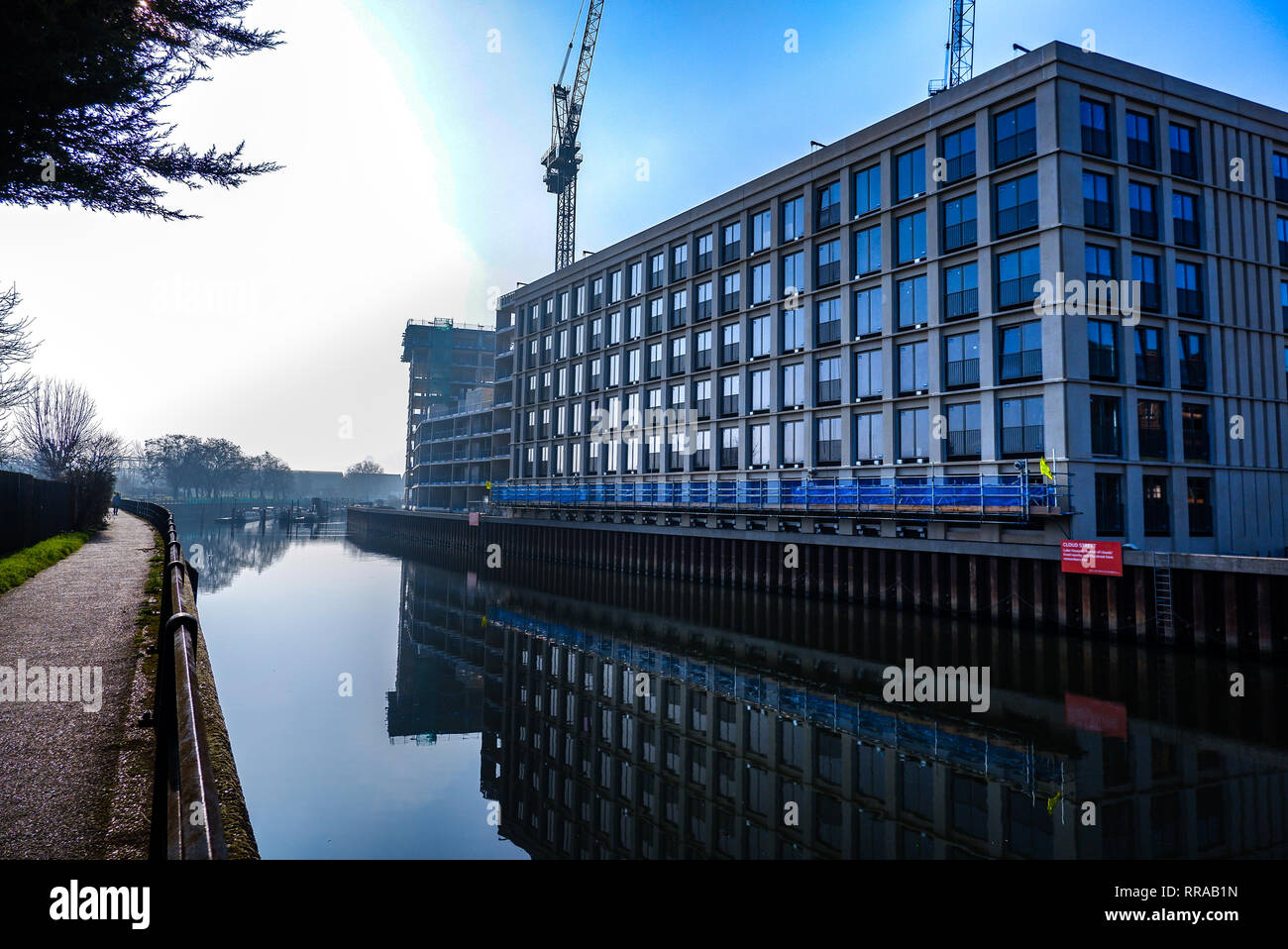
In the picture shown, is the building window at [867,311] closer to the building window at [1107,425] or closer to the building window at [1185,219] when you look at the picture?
the building window at [1107,425]

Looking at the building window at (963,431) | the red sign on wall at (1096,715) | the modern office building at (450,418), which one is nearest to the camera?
the red sign on wall at (1096,715)

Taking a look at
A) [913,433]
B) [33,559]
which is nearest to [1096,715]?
[913,433]

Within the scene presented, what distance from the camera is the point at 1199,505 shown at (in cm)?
2820

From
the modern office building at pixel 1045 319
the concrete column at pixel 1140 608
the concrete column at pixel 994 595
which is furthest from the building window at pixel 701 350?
the concrete column at pixel 1140 608

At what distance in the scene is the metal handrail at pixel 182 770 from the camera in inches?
144

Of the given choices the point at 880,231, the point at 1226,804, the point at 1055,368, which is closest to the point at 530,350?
the point at 880,231

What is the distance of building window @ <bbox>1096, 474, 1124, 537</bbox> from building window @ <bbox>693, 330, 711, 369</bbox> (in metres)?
22.6

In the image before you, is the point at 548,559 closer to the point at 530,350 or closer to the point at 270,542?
the point at 530,350

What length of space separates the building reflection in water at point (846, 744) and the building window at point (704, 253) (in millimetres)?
27187

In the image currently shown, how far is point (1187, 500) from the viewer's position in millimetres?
27906

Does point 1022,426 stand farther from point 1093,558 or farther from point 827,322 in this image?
point 827,322

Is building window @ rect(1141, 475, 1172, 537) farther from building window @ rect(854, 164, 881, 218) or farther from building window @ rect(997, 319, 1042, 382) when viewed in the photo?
building window @ rect(854, 164, 881, 218)

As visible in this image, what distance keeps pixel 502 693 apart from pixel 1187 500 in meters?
25.4
